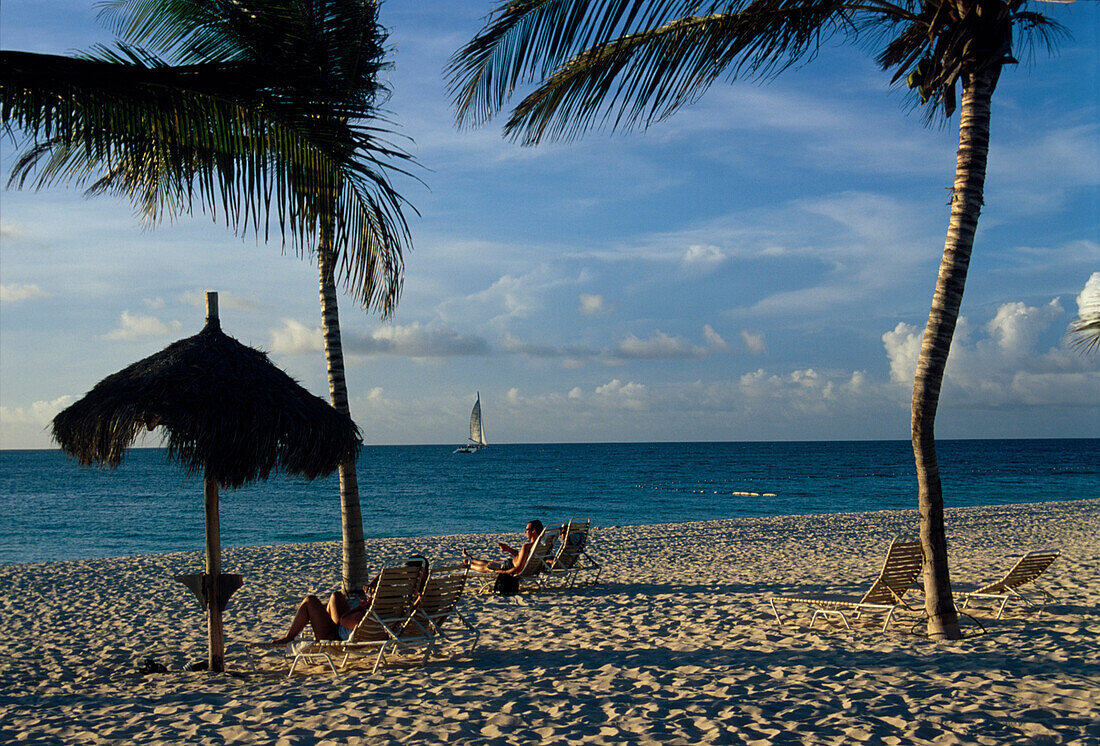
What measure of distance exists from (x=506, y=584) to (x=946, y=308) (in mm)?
5697

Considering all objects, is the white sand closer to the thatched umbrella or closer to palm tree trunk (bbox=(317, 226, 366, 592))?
palm tree trunk (bbox=(317, 226, 366, 592))

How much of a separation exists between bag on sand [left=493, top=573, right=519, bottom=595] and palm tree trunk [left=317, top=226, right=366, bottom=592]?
5.52 ft

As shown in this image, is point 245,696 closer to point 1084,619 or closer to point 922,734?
point 922,734

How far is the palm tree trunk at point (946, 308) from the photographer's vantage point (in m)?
5.76

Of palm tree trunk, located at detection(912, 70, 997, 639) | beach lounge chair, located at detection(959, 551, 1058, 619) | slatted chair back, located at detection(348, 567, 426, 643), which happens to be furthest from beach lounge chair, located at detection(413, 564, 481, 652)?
beach lounge chair, located at detection(959, 551, 1058, 619)

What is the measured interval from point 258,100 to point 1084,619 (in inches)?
300

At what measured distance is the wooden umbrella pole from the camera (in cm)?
612

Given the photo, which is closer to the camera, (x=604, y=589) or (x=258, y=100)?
(x=258, y=100)

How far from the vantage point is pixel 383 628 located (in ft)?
20.0

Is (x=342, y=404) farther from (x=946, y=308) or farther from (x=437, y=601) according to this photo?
(x=946, y=308)

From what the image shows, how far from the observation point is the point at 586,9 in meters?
3.46

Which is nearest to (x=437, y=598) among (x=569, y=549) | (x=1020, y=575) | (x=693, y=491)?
(x=569, y=549)

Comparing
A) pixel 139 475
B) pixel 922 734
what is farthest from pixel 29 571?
pixel 139 475

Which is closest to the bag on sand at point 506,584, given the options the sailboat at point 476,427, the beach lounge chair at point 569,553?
the beach lounge chair at point 569,553
